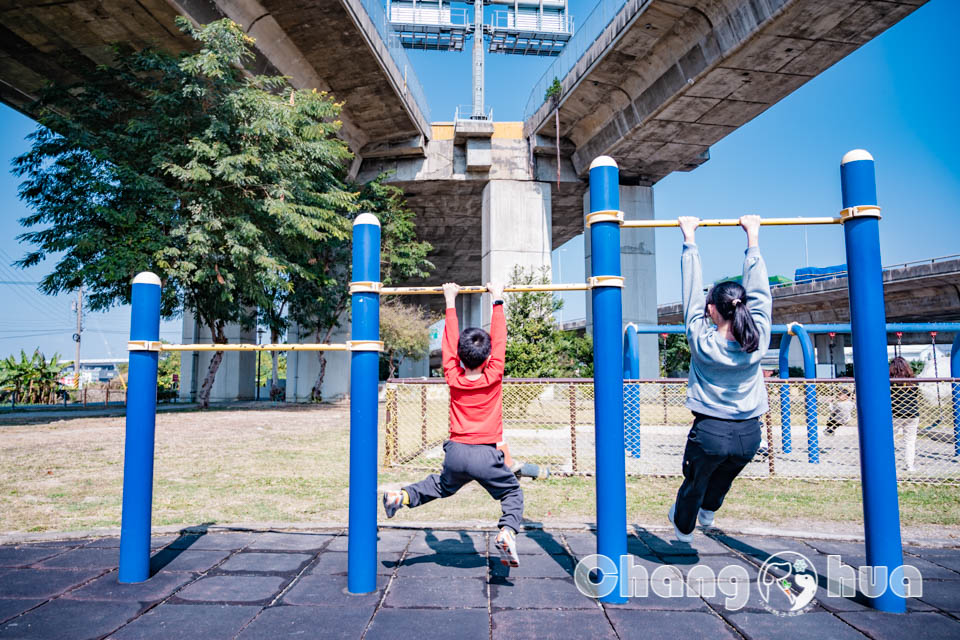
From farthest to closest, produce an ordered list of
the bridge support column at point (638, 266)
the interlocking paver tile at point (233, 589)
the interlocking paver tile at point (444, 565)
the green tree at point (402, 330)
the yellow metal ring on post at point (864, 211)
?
the green tree at point (402, 330)
the bridge support column at point (638, 266)
the interlocking paver tile at point (444, 565)
the yellow metal ring on post at point (864, 211)
the interlocking paver tile at point (233, 589)

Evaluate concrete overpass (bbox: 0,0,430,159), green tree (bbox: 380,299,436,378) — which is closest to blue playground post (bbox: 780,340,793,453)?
concrete overpass (bbox: 0,0,430,159)

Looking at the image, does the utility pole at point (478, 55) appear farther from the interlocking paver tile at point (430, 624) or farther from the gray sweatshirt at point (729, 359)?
the interlocking paver tile at point (430, 624)

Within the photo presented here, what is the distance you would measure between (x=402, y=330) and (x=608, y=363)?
2288 cm

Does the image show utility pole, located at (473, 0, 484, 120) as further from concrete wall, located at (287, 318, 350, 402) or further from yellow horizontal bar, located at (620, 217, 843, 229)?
yellow horizontal bar, located at (620, 217, 843, 229)

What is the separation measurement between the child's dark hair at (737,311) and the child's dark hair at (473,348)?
4.14ft

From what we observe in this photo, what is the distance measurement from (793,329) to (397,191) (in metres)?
16.6

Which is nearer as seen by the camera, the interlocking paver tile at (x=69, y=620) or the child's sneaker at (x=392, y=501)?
the interlocking paver tile at (x=69, y=620)

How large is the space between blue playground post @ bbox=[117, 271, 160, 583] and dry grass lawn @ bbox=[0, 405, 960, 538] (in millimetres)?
1267

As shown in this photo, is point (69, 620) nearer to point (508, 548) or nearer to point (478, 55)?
point (508, 548)

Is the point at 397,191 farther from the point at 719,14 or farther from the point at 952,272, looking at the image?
the point at 952,272

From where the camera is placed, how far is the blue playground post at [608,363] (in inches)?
120

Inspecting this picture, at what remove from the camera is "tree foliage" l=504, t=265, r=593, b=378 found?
50.2ft

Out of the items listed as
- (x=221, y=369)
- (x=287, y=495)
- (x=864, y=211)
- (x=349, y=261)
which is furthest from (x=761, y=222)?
(x=221, y=369)

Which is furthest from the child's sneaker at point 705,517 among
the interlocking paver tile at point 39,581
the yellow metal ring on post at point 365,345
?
the interlocking paver tile at point 39,581
